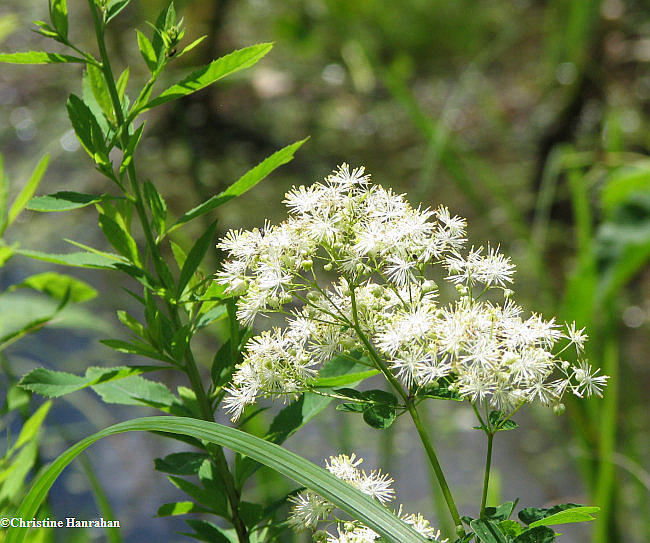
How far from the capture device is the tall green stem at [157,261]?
1.50 feet

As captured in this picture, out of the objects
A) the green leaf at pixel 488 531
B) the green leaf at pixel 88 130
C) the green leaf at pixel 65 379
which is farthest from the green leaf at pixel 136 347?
the green leaf at pixel 488 531

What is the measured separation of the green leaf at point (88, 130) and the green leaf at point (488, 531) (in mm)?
305

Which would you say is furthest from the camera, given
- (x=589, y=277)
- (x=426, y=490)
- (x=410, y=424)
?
(x=410, y=424)

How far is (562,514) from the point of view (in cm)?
38

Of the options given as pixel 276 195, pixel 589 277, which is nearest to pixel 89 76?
pixel 589 277

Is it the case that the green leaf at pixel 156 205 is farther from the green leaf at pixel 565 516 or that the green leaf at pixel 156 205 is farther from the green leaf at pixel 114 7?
the green leaf at pixel 565 516

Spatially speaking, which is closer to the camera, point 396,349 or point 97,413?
point 396,349

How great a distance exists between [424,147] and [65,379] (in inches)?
88.4

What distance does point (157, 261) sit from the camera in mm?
475

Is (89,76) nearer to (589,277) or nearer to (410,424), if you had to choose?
(589,277)

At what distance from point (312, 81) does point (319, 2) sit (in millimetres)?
290

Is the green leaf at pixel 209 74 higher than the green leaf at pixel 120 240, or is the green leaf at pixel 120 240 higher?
the green leaf at pixel 209 74

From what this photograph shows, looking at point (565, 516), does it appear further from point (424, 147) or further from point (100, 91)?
point (424, 147)

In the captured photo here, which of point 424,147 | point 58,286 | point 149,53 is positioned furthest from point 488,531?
point 424,147
